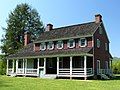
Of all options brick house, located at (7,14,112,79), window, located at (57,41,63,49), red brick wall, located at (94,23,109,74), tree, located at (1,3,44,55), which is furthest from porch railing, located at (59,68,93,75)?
tree, located at (1,3,44,55)

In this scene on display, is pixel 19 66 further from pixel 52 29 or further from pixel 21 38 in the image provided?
pixel 21 38

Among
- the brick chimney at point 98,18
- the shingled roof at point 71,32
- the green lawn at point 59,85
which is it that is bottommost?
the green lawn at point 59,85

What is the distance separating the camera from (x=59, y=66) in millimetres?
41031

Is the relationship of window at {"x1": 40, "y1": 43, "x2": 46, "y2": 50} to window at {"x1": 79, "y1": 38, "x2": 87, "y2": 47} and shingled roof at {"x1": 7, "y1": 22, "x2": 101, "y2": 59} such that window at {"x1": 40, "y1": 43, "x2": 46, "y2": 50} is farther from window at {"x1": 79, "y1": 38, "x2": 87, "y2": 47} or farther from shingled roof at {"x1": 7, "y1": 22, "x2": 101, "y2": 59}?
window at {"x1": 79, "y1": 38, "x2": 87, "y2": 47}

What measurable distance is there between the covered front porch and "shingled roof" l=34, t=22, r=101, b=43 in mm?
3477

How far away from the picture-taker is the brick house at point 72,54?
37.2 meters

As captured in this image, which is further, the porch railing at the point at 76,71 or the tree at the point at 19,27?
the tree at the point at 19,27

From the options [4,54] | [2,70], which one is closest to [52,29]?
[2,70]

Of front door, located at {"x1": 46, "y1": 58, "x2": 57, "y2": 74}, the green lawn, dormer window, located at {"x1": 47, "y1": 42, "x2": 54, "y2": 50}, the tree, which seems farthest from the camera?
the tree

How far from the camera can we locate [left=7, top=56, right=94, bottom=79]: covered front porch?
1432 inches

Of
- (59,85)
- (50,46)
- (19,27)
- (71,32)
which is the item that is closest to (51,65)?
(50,46)

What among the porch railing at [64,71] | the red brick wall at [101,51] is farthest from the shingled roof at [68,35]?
the porch railing at [64,71]

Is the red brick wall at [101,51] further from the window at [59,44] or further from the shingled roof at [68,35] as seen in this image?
the window at [59,44]

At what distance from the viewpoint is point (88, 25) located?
136 ft
